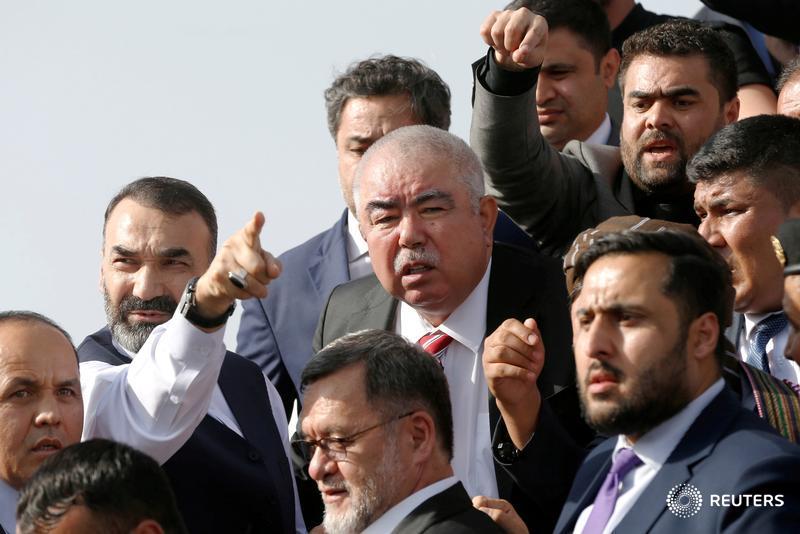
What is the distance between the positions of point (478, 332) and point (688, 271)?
4.12 feet

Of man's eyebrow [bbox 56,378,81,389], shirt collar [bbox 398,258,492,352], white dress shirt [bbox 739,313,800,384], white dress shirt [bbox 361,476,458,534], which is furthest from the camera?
shirt collar [bbox 398,258,492,352]

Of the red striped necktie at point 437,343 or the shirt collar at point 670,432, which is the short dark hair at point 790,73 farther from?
the shirt collar at point 670,432

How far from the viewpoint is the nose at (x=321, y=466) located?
4.77 metres

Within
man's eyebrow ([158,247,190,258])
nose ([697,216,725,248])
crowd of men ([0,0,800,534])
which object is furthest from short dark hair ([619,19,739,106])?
man's eyebrow ([158,247,190,258])

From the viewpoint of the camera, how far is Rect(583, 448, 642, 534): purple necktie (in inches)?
172

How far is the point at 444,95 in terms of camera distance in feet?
22.2

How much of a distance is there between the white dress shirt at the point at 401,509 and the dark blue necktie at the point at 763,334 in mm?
1259

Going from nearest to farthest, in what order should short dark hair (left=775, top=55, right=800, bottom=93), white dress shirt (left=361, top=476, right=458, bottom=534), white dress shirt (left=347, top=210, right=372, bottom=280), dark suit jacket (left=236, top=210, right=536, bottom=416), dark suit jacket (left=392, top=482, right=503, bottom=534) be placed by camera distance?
dark suit jacket (left=392, top=482, right=503, bottom=534) < white dress shirt (left=361, top=476, right=458, bottom=534) < dark suit jacket (left=236, top=210, right=536, bottom=416) < white dress shirt (left=347, top=210, right=372, bottom=280) < short dark hair (left=775, top=55, right=800, bottom=93)

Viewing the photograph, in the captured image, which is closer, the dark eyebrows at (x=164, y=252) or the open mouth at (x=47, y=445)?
the open mouth at (x=47, y=445)

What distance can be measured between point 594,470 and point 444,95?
2510mm

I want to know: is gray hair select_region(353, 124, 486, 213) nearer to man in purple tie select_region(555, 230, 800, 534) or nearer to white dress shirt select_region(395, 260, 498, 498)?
white dress shirt select_region(395, 260, 498, 498)

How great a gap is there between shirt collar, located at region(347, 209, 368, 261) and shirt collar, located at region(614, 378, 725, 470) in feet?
8.05

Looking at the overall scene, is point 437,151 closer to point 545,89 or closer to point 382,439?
point 382,439

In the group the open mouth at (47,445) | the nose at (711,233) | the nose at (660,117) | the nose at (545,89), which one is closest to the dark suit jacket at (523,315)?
the nose at (711,233)
